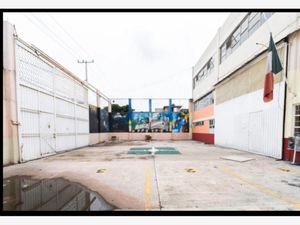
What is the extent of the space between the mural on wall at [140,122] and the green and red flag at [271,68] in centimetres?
1553

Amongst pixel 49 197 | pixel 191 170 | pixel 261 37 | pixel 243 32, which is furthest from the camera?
pixel 243 32

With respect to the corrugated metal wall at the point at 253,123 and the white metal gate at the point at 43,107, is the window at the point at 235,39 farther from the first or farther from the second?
the white metal gate at the point at 43,107

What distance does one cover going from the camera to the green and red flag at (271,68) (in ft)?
23.5

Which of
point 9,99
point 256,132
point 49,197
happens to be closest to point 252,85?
point 256,132

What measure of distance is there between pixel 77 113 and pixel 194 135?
1440 cm

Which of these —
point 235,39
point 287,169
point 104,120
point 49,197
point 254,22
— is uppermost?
point 235,39

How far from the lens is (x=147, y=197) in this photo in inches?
140

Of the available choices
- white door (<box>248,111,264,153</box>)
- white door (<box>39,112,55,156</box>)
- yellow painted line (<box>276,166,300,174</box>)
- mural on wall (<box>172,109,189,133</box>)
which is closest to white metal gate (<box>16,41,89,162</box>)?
white door (<box>39,112,55,156</box>)

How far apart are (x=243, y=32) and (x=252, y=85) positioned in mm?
3784

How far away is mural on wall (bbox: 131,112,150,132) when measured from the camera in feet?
71.7

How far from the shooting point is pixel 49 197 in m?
3.68

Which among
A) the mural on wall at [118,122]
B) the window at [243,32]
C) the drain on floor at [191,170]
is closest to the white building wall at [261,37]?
the window at [243,32]

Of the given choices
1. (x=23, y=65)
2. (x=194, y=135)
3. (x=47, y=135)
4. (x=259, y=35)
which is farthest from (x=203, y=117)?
(x=23, y=65)

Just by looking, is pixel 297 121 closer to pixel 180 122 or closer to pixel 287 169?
pixel 287 169
